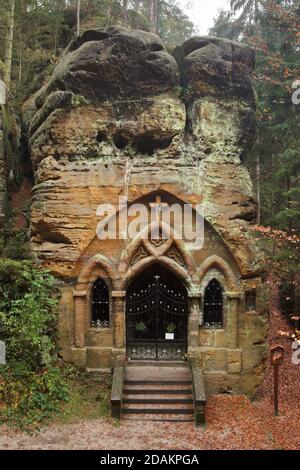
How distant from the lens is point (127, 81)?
12.3m

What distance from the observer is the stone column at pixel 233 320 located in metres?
12.1

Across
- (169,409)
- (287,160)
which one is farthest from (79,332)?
(287,160)

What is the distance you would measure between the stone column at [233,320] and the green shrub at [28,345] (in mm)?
4603

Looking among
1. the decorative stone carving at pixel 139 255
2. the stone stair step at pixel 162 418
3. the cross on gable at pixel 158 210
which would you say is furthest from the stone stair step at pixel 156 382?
the cross on gable at pixel 158 210

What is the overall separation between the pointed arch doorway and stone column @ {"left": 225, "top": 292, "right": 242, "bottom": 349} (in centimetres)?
126

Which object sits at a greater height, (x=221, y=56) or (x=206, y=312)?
(x=221, y=56)

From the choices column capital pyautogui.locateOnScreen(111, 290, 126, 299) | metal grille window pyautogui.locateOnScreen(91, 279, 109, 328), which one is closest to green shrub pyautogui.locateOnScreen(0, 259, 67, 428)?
metal grille window pyautogui.locateOnScreen(91, 279, 109, 328)

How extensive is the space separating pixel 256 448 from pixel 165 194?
21.7 feet

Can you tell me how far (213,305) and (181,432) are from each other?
365cm

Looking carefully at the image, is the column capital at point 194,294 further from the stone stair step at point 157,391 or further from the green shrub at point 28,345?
the green shrub at point 28,345

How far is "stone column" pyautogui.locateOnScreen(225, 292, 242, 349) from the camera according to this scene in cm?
1208

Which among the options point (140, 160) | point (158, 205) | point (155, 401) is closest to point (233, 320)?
point (155, 401)

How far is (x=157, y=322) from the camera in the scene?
12.2 metres
